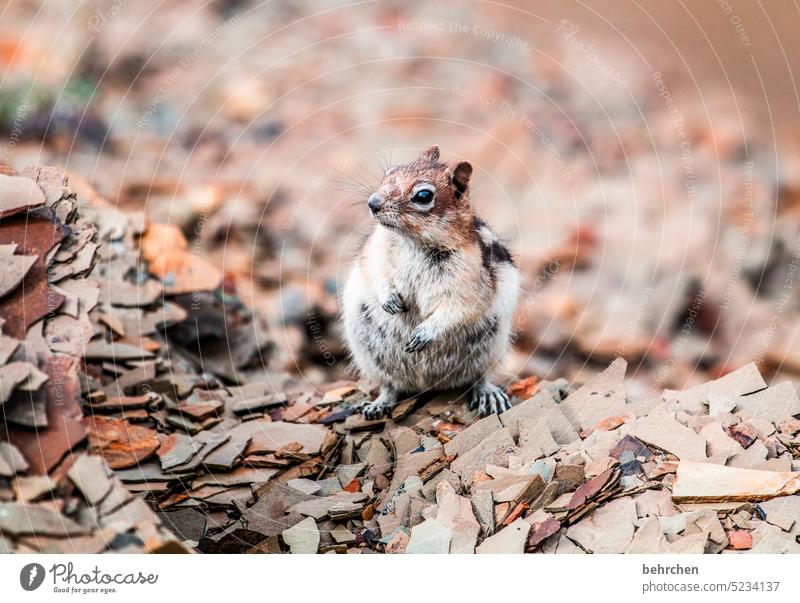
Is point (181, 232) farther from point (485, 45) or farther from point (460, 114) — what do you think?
point (485, 45)

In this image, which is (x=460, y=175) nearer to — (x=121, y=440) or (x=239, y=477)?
(x=239, y=477)

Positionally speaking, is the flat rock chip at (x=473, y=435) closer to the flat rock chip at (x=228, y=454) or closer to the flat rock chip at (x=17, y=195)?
the flat rock chip at (x=228, y=454)

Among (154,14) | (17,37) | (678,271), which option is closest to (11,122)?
(17,37)

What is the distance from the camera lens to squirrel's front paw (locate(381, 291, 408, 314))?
317 cm

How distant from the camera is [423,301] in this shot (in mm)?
3162

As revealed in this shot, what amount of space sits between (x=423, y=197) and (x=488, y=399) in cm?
92

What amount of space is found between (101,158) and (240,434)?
1537mm

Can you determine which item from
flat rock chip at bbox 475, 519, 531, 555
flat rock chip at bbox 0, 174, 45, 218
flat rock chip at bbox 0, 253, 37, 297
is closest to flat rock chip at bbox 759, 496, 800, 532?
flat rock chip at bbox 475, 519, 531, 555

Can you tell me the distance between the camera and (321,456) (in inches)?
123

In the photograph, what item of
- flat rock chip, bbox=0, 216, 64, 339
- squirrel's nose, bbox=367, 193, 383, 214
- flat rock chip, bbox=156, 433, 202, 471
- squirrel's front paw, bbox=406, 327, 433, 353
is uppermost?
squirrel's nose, bbox=367, 193, 383, 214

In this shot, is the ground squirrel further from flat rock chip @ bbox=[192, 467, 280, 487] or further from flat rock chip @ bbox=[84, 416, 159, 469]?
flat rock chip @ bbox=[84, 416, 159, 469]

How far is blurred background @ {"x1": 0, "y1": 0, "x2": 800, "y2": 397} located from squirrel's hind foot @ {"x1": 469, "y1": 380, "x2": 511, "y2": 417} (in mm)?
603

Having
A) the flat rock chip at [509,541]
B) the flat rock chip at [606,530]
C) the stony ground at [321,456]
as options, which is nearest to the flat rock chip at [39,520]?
the stony ground at [321,456]

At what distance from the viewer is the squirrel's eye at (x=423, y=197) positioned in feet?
9.66
